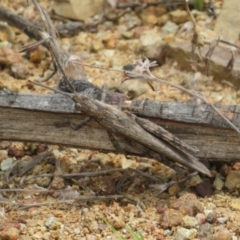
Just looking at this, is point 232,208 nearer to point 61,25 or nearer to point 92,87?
point 92,87

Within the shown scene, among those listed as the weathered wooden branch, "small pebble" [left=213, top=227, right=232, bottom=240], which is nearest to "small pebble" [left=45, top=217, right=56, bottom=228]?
the weathered wooden branch

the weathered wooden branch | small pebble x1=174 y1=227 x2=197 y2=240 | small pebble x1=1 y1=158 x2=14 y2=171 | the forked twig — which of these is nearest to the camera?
the forked twig

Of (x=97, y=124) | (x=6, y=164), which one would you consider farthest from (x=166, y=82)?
(x=6, y=164)

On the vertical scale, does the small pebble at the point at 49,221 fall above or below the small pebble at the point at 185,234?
below

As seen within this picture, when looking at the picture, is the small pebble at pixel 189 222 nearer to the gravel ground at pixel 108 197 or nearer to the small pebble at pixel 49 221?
the gravel ground at pixel 108 197

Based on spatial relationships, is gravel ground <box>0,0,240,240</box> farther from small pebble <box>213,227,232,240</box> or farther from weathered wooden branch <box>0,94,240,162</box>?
weathered wooden branch <box>0,94,240,162</box>

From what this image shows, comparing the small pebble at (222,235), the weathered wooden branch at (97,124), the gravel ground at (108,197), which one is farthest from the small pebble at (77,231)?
the small pebble at (222,235)

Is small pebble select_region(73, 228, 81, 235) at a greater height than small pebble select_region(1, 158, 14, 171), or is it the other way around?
small pebble select_region(73, 228, 81, 235)

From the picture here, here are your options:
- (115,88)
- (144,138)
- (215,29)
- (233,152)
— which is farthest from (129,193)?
(215,29)
